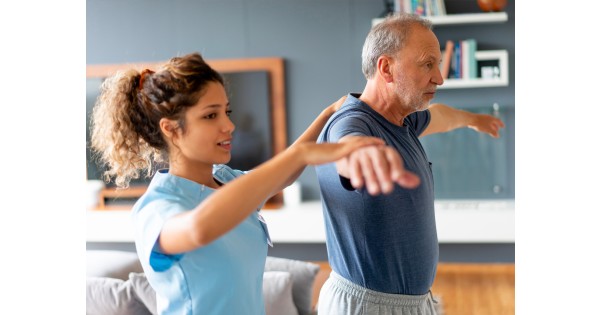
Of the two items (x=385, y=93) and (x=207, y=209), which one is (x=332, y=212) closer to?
(x=385, y=93)

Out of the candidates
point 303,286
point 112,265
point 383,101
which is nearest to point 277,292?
point 303,286

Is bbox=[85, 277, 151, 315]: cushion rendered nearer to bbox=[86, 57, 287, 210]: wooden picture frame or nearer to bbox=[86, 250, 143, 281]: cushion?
bbox=[86, 250, 143, 281]: cushion

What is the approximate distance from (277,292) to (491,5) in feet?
11.3

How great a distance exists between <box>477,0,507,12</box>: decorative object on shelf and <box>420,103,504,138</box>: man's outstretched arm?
10.8 feet

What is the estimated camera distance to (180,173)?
1.48 m

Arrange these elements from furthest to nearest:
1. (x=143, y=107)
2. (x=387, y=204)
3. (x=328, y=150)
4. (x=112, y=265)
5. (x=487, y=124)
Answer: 1. (x=112, y=265)
2. (x=487, y=124)
3. (x=387, y=204)
4. (x=143, y=107)
5. (x=328, y=150)

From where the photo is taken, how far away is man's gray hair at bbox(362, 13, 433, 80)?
5.94ft

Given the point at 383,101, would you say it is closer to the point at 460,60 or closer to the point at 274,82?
the point at 460,60

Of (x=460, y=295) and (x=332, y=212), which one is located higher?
(x=332, y=212)

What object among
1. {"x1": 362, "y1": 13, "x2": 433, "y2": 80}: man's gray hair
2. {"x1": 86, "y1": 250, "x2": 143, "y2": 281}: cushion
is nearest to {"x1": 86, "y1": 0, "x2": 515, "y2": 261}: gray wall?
{"x1": 86, "y1": 250, "x2": 143, "y2": 281}: cushion

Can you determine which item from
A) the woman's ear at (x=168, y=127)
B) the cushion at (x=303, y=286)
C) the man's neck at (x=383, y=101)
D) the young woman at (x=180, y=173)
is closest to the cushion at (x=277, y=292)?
the cushion at (x=303, y=286)

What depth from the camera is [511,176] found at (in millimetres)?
5566
